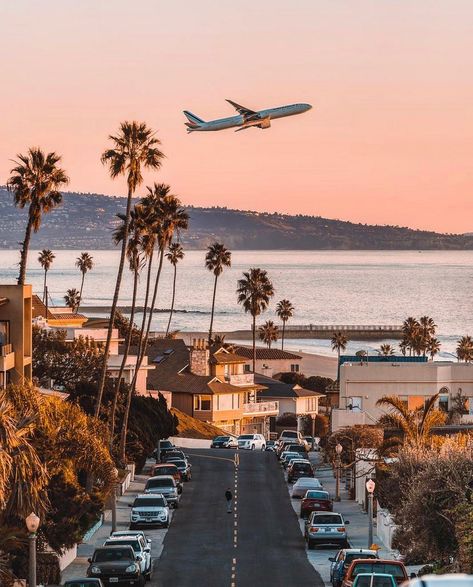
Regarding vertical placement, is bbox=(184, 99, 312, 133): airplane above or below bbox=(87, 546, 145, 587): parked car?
above

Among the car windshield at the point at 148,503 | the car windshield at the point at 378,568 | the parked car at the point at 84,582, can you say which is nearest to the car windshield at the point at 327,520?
the car windshield at the point at 148,503

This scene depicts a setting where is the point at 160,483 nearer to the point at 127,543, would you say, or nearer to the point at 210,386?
the point at 127,543

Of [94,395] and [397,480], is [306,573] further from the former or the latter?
[94,395]

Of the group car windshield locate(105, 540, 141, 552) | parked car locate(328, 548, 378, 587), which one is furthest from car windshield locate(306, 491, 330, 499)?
parked car locate(328, 548, 378, 587)

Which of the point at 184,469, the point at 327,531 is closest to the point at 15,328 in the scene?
the point at 327,531

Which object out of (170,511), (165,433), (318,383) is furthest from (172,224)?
(318,383)

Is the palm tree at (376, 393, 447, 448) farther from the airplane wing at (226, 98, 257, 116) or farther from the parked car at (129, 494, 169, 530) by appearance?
the airplane wing at (226, 98, 257, 116)
